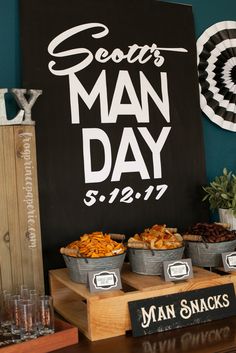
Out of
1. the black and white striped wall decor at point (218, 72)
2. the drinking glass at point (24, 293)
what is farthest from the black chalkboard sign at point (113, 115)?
the drinking glass at point (24, 293)

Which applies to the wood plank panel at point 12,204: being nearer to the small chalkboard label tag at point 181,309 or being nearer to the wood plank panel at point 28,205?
the wood plank panel at point 28,205

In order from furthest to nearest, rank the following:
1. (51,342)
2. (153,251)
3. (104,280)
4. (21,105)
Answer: (21,105) < (153,251) < (104,280) < (51,342)

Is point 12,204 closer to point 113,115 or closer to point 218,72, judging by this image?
point 113,115

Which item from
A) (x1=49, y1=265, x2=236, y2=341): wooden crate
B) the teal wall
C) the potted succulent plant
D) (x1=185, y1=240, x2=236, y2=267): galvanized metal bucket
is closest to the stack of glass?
(x1=49, y1=265, x2=236, y2=341): wooden crate

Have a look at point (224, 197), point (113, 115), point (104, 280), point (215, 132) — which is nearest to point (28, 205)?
point (104, 280)

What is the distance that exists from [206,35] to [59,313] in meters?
1.47

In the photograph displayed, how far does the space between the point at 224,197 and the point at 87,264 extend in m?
0.80

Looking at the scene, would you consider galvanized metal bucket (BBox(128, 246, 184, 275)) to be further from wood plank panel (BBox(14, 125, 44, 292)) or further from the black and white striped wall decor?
the black and white striped wall decor

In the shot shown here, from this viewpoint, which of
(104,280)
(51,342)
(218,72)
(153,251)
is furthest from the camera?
(218,72)

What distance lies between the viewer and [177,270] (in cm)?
160

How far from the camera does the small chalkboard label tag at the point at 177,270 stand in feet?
5.21

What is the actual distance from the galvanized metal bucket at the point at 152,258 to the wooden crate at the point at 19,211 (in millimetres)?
375

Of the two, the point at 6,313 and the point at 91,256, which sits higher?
the point at 91,256

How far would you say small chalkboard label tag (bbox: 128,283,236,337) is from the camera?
57.9 inches
